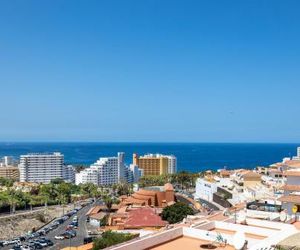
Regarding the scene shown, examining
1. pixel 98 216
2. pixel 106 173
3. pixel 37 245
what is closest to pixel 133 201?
pixel 98 216

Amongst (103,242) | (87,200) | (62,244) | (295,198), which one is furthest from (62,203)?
(295,198)

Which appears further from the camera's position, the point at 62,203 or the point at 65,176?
the point at 65,176

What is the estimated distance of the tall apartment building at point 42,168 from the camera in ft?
450

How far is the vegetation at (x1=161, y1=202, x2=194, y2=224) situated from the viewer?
45.2m

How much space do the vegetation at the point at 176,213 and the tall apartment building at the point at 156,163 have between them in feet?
332

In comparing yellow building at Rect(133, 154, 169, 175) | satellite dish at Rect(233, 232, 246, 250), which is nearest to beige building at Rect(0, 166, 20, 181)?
yellow building at Rect(133, 154, 169, 175)

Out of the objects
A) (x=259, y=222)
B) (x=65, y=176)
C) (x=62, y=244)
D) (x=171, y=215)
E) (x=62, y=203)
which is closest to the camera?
(x=259, y=222)

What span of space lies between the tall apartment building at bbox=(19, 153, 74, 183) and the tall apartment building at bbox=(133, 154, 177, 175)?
1038 inches

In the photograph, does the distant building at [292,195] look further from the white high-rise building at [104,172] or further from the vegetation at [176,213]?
the white high-rise building at [104,172]

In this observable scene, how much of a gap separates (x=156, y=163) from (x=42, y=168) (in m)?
40.2

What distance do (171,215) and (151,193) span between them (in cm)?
1661

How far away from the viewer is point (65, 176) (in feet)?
465

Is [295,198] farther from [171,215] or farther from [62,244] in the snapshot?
[62,244]

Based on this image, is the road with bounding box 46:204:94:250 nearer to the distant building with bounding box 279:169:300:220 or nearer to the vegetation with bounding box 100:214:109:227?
the vegetation with bounding box 100:214:109:227
